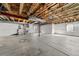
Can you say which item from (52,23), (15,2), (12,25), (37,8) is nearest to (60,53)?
(52,23)

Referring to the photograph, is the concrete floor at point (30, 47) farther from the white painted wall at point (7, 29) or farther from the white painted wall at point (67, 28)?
the white painted wall at point (67, 28)

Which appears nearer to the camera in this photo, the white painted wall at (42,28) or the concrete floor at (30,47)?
the concrete floor at (30,47)

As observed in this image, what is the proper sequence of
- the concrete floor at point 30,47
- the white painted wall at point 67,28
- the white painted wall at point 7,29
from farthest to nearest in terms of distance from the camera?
the white painted wall at point 67,28 → the white painted wall at point 7,29 → the concrete floor at point 30,47

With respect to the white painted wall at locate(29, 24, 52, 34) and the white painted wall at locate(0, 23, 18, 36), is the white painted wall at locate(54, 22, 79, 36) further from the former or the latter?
the white painted wall at locate(0, 23, 18, 36)

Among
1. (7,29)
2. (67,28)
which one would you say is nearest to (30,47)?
(7,29)

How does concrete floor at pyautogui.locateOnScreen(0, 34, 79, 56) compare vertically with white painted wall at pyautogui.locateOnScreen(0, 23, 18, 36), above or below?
below

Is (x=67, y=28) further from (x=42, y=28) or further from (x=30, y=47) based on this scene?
(x=30, y=47)

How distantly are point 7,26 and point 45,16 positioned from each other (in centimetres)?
110

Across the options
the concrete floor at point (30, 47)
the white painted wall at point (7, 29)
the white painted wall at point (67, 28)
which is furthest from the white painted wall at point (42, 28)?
the white painted wall at point (7, 29)

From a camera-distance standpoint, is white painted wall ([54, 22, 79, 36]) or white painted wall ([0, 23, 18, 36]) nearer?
white painted wall ([0, 23, 18, 36])

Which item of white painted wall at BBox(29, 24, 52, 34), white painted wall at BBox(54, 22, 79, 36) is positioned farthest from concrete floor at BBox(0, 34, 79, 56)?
white painted wall at BBox(54, 22, 79, 36)

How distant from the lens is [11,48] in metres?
2.80

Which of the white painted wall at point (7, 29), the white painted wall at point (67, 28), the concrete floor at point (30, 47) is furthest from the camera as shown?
the white painted wall at point (67, 28)

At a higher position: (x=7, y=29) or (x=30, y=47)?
(x=7, y=29)
